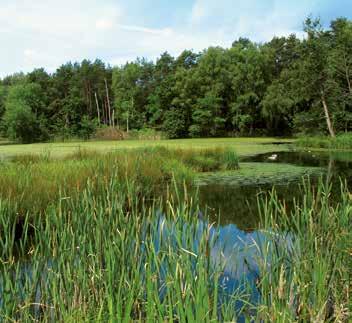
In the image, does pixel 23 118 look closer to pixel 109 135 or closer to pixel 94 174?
pixel 109 135

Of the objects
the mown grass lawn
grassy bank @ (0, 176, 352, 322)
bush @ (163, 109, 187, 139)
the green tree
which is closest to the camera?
grassy bank @ (0, 176, 352, 322)

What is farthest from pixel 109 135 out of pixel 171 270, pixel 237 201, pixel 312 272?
pixel 171 270

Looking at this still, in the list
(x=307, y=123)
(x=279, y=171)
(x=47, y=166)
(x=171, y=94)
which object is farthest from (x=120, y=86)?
(x=47, y=166)

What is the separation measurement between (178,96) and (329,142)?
23967mm

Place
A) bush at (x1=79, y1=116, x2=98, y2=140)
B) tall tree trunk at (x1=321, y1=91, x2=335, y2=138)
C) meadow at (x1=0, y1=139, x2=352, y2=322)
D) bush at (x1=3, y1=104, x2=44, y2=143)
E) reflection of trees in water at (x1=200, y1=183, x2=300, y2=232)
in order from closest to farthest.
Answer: meadow at (x1=0, y1=139, x2=352, y2=322) < reflection of trees in water at (x1=200, y1=183, x2=300, y2=232) < tall tree trunk at (x1=321, y1=91, x2=335, y2=138) < bush at (x1=3, y1=104, x2=44, y2=143) < bush at (x1=79, y1=116, x2=98, y2=140)

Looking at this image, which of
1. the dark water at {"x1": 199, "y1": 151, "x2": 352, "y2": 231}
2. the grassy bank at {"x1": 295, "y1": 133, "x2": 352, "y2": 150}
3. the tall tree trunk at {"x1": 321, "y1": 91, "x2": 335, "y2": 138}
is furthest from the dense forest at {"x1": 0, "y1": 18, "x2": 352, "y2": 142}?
the dark water at {"x1": 199, "y1": 151, "x2": 352, "y2": 231}

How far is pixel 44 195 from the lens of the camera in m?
6.09

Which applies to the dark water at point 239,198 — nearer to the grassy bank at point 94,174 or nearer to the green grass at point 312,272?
the grassy bank at point 94,174

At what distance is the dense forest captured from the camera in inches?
1644

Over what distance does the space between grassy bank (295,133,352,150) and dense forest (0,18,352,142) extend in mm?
5659

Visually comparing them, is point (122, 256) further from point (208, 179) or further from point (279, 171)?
point (279, 171)

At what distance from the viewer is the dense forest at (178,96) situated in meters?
41.8

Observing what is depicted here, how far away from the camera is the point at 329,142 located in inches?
1008

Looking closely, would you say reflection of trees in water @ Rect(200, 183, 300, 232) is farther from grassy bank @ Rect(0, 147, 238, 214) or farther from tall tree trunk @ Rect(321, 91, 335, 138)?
tall tree trunk @ Rect(321, 91, 335, 138)
